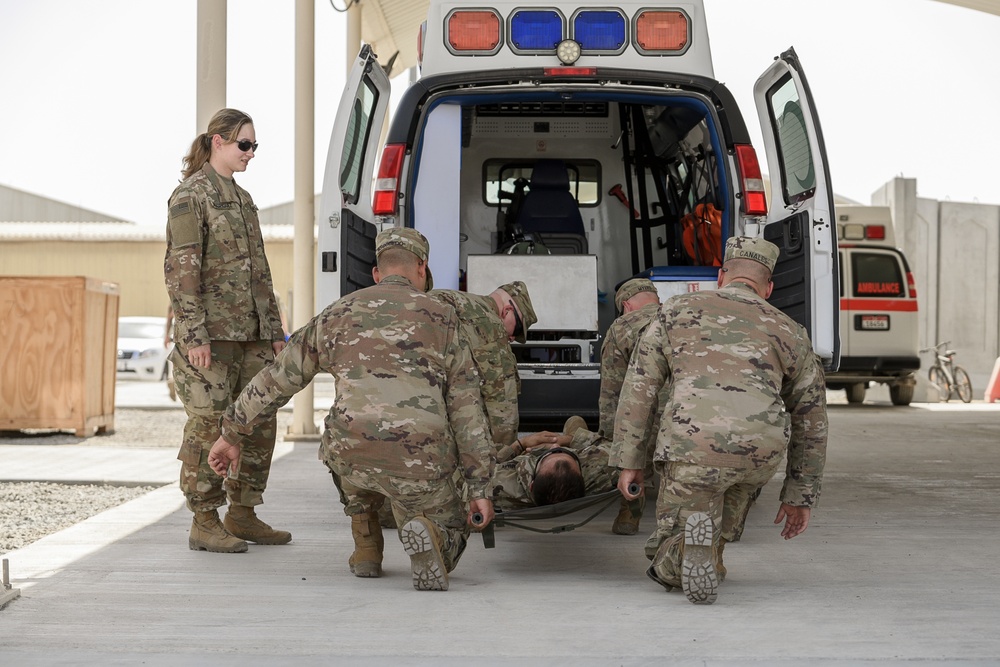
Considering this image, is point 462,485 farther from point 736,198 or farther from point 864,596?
point 736,198

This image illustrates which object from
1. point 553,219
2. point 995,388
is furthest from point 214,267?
point 995,388

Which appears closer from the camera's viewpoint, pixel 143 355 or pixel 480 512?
pixel 480 512

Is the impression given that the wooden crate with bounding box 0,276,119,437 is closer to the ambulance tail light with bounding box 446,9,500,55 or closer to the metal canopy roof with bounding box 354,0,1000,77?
the metal canopy roof with bounding box 354,0,1000,77

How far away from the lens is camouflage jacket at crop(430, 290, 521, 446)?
16.8 feet

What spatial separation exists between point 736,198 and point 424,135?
1.62m

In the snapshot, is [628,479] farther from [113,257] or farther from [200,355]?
[113,257]

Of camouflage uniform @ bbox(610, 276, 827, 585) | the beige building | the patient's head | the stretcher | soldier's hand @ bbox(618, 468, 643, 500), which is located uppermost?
the beige building

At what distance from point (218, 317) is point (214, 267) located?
0.22m

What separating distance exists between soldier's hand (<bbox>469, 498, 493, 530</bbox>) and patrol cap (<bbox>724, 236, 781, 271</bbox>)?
1.28 metres

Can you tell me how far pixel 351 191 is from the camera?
219 inches

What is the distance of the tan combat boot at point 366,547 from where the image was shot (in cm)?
430

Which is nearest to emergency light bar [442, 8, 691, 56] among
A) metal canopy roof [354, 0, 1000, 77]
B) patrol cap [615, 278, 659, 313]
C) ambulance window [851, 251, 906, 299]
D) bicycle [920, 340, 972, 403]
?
patrol cap [615, 278, 659, 313]

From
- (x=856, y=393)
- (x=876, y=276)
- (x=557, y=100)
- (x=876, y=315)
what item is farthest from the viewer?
(x=856, y=393)

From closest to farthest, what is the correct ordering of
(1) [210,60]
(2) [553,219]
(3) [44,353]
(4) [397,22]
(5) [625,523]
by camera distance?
(5) [625,523] < (1) [210,60] < (2) [553,219] < (3) [44,353] < (4) [397,22]
